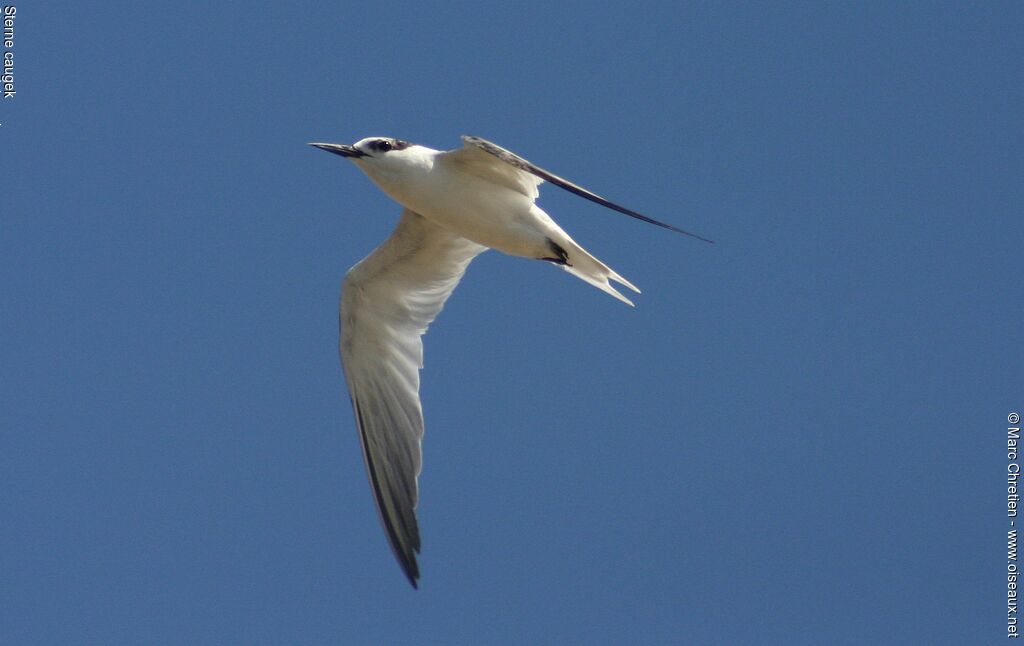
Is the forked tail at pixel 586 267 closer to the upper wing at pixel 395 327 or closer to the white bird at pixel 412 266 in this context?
the white bird at pixel 412 266

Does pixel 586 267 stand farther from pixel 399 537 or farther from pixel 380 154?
pixel 399 537

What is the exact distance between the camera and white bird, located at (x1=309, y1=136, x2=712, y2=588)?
8781 millimetres

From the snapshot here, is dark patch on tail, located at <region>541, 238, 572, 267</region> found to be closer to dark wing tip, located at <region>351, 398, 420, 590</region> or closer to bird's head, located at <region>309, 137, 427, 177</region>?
bird's head, located at <region>309, 137, 427, 177</region>

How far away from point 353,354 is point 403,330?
417mm

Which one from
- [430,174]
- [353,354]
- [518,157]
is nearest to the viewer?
[518,157]

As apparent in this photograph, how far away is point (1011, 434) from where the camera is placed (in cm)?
934

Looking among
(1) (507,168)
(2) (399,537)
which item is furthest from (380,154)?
(2) (399,537)

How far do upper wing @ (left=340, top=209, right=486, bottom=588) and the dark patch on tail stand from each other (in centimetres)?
104

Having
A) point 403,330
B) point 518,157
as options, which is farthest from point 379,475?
point 518,157

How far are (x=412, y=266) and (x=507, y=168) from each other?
5.16 feet

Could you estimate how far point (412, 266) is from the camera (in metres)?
9.95

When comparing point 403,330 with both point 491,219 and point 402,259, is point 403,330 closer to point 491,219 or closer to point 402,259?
point 402,259

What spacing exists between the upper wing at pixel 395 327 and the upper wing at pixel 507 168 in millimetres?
1056

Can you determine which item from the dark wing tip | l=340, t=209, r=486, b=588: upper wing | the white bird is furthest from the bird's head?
the dark wing tip
